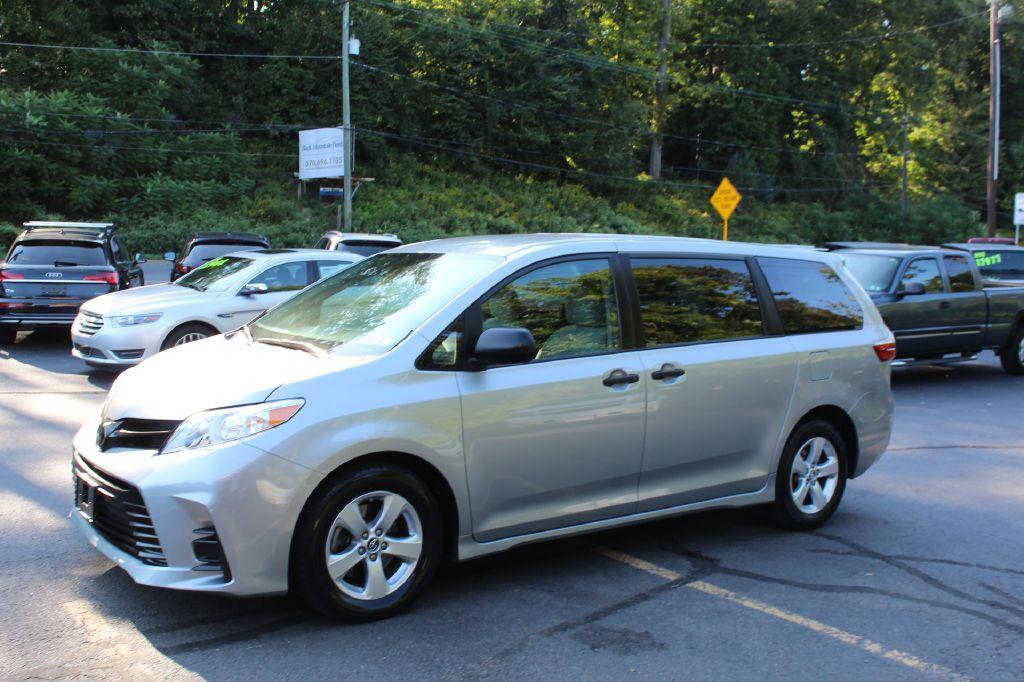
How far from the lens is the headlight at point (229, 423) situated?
401 cm

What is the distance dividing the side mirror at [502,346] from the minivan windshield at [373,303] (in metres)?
0.35

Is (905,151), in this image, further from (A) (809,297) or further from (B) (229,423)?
(B) (229,423)

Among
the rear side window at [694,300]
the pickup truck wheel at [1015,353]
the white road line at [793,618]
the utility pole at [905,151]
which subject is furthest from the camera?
the utility pole at [905,151]

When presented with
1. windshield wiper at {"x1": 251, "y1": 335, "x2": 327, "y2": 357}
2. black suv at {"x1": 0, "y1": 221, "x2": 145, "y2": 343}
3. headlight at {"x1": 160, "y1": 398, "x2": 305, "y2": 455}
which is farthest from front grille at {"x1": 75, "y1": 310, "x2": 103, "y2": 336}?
headlight at {"x1": 160, "y1": 398, "x2": 305, "y2": 455}

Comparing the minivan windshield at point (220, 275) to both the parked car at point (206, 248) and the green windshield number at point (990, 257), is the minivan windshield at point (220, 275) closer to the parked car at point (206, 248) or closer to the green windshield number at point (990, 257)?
the parked car at point (206, 248)

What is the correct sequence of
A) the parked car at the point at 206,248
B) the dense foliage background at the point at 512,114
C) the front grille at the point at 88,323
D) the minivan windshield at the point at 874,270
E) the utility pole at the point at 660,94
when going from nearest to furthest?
the front grille at the point at 88,323 → the minivan windshield at the point at 874,270 → the parked car at the point at 206,248 → the dense foliage background at the point at 512,114 → the utility pole at the point at 660,94

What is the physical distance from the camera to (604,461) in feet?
16.1

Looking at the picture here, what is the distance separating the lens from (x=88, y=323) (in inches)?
425

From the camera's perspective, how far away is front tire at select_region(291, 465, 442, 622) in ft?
13.4

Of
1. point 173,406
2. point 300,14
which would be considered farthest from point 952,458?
point 300,14

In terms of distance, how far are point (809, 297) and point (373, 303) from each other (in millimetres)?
2806

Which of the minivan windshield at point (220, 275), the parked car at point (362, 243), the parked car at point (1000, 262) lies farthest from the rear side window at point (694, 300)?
the parked car at point (1000, 262)

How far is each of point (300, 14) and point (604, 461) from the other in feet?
147

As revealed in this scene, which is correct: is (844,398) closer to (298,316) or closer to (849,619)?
(849,619)
